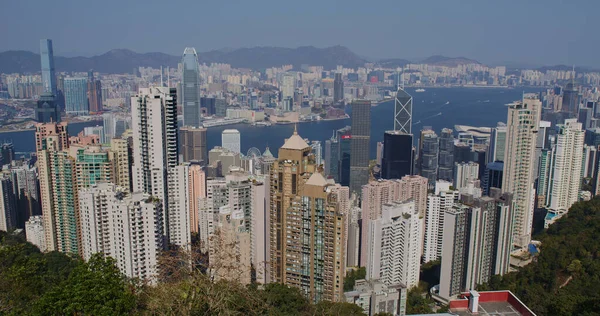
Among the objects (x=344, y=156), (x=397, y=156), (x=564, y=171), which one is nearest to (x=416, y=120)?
(x=397, y=156)

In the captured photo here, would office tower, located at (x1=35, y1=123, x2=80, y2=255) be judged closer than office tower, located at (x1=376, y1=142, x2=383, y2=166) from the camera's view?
Yes

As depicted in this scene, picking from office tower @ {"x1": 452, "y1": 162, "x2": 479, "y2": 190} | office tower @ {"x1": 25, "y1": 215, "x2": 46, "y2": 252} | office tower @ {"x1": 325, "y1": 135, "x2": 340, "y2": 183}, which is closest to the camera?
office tower @ {"x1": 25, "y1": 215, "x2": 46, "y2": 252}

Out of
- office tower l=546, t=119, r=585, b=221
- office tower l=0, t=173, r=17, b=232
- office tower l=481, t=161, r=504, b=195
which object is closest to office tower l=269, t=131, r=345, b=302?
office tower l=481, t=161, r=504, b=195

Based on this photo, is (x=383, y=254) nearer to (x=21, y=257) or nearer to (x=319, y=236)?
(x=319, y=236)

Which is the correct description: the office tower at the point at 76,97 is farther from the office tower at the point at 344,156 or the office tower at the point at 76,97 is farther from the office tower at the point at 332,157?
the office tower at the point at 344,156

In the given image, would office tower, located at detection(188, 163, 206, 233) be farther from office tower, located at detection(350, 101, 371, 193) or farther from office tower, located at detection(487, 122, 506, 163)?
office tower, located at detection(487, 122, 506, 163)
